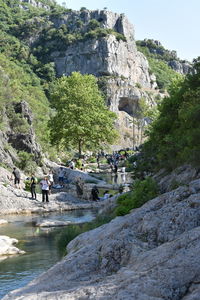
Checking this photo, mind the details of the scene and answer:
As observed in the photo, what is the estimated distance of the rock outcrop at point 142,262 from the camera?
5.66 meters

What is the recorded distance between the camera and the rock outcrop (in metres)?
5.66

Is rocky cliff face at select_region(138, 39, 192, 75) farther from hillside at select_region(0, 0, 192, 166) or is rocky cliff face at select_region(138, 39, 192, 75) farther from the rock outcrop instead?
the rock outcrop

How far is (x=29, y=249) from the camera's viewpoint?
1670cm

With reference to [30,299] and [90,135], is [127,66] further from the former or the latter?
[30,299]

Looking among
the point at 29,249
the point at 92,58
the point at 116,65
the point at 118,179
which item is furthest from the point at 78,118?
the point at 92,58

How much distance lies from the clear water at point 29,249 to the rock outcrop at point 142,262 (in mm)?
3273

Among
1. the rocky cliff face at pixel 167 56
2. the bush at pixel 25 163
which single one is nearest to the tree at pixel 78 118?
the bush at pixel 25 163

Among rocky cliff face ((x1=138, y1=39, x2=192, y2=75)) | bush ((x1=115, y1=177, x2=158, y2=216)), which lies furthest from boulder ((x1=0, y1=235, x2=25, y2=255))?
rocky cliff face ((x1=138, y1=39, x2=192, y2=75))

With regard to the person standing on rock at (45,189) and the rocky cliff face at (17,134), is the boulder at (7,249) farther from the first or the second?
the rocky cliff face at (17,134)

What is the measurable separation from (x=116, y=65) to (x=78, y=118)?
7130 centimetres

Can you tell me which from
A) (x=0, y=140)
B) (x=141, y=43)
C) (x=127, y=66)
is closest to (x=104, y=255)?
(x=0, y=140)

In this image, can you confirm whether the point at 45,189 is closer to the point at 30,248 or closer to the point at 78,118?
the point at 30,248

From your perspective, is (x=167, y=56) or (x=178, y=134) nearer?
(x=178, y=134)

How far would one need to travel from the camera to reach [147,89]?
13675 cm
